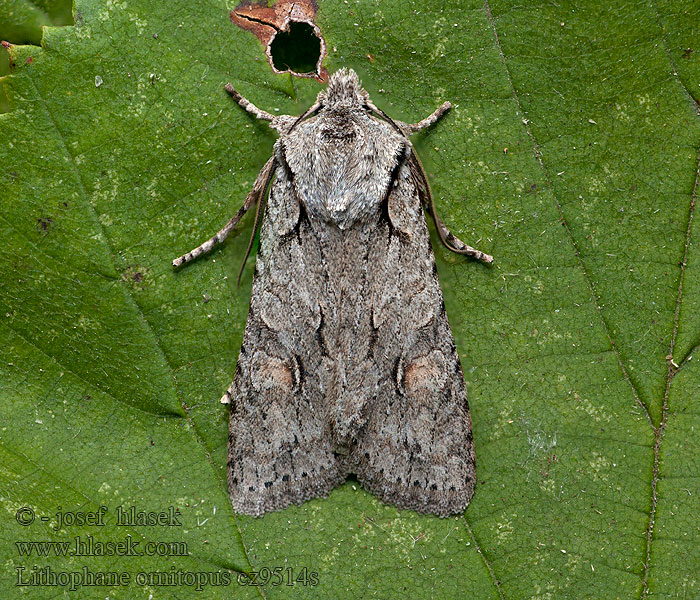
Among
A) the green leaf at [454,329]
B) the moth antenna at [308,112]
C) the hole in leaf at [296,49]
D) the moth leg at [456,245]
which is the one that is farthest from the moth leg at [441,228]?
the hole in leaf at [296,49]

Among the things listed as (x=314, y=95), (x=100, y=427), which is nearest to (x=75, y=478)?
(x=100, y=427)

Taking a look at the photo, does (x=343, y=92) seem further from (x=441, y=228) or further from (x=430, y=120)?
(x=441, y=228)

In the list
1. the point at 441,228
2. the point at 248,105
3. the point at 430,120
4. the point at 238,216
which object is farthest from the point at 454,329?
the point at 248,105

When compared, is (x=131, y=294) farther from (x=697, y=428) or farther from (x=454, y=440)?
(x=697, y=428)

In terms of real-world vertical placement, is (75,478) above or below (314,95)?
below

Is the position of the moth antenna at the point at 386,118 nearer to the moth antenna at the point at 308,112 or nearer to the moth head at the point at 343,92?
the moth head at the point at 343,92
